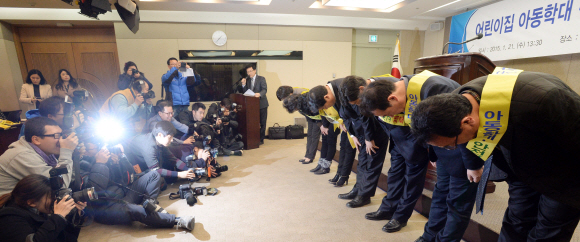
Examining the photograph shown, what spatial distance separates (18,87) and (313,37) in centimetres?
559

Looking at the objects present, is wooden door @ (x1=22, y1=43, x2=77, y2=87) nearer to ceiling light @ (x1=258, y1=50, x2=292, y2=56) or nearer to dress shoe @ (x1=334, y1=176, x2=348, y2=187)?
ceiling light @ (x1=258, y1=50, x2=292, y2=56)

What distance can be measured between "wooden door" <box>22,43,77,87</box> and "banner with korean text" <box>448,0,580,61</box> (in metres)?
6.63

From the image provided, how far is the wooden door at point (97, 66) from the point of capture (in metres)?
4.84

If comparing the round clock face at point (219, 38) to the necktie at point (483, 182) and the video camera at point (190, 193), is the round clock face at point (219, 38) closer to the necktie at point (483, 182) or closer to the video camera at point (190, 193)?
the video camera at point (190, 193)

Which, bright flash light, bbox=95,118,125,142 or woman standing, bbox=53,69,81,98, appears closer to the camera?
bright flash light, bbox=95,118,125,142

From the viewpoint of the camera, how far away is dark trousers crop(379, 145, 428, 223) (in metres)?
1.71

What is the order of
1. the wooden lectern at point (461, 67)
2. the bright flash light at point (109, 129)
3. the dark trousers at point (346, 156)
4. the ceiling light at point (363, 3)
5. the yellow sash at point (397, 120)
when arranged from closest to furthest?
1. the yellow sash at point (397, 120)
2. the wooden lectern at point (461, 67)
3. the bright flash light at point (109, 129)
4. the dark trousers at point (346, 156)
5. the ceiling light at point (363, 3)

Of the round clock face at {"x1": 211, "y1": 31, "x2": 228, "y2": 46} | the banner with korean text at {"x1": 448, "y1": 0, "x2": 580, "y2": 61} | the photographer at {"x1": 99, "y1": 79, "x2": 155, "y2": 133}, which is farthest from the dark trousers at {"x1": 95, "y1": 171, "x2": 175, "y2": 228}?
the banner with korean text at {"x1": 448, "y1": 0, "x2": 580, "y2": 61}

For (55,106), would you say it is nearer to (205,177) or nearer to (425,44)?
(205,177)

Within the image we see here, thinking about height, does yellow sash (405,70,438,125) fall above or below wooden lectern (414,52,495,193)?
below

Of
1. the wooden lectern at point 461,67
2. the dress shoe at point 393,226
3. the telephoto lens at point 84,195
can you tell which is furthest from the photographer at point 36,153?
the wooden lectern at point 461,67

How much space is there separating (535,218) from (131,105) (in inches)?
144

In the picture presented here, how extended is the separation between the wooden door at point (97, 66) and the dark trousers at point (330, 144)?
14.7 feet

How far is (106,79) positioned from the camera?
16.3 ft
